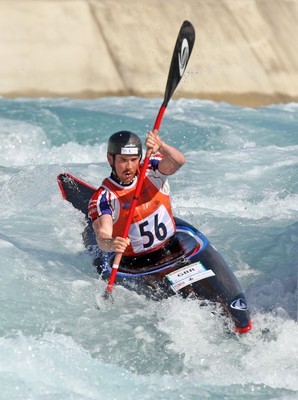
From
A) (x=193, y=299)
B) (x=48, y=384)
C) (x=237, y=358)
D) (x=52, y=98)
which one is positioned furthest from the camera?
(x=52, y=98)

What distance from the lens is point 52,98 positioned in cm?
1259

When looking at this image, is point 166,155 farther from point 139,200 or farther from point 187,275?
point 187,275

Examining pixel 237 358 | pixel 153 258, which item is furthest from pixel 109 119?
pixel 237 358

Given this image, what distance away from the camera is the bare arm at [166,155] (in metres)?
4.58

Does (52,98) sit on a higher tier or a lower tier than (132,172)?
lower

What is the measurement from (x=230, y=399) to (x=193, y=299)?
80cm

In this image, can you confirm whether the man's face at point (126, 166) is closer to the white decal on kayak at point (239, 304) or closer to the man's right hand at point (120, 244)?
the man's right hand at point (120, 244)

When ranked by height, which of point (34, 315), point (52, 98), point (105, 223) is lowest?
point (52, 98)

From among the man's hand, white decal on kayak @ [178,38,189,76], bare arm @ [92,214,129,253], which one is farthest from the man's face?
white decal on kayak @ [178,38,189,76]

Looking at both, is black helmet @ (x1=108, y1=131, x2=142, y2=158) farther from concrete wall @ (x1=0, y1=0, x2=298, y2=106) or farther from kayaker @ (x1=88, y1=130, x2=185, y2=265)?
concrete wall @ (x1=0, y1=0, x2=298, y2=106)

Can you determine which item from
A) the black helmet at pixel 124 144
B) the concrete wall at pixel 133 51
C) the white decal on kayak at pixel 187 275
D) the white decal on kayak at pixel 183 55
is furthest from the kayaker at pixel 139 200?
the concrete wall at pixel 133 51

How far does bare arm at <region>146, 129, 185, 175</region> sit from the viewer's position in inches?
180

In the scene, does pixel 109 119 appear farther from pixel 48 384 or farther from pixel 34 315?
pixel 48 384

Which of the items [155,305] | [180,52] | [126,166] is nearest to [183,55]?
[180,52]
